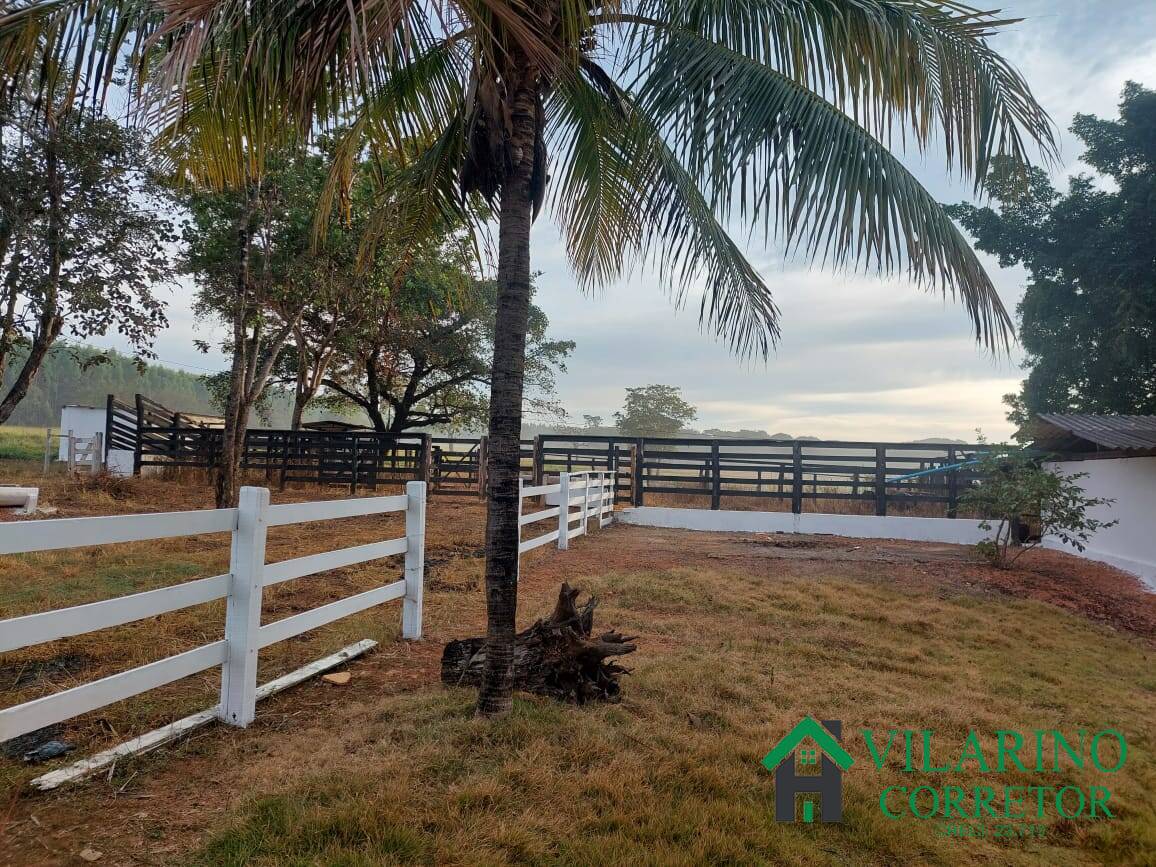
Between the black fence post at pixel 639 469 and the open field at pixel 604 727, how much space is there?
7.22m

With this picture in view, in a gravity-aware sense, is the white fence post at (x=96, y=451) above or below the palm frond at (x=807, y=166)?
below

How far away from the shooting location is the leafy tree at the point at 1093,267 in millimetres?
14992

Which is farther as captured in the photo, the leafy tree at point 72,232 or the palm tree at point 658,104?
the leafy tree at point 72,232

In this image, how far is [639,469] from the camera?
14.2 m

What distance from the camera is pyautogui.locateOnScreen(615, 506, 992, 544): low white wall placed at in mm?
11930

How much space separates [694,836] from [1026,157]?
3.58 meters

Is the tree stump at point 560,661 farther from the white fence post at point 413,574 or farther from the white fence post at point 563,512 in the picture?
the white fence post at point 563,512

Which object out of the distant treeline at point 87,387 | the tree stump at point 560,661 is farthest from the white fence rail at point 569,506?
the distant treeline at point 87,387

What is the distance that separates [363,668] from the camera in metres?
3.98

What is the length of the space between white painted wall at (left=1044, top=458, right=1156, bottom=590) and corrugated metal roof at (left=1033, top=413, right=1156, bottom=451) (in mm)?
419

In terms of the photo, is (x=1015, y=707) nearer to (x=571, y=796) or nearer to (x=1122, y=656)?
(x=1122, y=656)

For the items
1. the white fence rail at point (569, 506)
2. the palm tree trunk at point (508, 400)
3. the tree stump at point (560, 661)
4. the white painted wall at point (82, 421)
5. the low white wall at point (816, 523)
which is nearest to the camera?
the palm tree trunk at point (508, 400)

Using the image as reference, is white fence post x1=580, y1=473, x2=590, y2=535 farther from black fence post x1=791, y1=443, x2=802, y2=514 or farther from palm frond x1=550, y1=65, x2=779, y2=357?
palm frond x1=550, y1=65, x2=779, y2=357

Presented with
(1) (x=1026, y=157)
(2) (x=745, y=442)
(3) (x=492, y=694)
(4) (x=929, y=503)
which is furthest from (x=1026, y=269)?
(3) (x=492, y=694)
